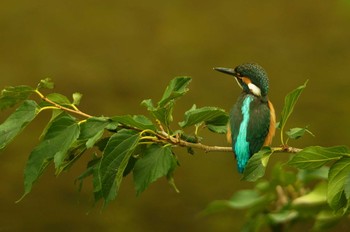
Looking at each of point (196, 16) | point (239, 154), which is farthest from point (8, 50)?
point (239, 154)

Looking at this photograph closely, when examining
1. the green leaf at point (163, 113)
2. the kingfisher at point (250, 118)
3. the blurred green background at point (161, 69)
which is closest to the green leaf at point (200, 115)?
the green leaf at point (163, 113)

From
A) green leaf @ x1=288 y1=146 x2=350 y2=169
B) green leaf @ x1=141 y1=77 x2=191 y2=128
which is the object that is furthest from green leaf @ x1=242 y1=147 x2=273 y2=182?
green leaf @ x1=141 y1=77 x2=191 y2=128

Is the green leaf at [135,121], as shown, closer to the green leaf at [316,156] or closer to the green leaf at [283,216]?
the green leaf at [316,156]

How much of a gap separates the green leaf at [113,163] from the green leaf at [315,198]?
863mm

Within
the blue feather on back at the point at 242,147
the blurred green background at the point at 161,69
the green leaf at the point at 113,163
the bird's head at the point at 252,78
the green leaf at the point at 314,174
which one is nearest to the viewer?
the green leaf at the point at 113,163

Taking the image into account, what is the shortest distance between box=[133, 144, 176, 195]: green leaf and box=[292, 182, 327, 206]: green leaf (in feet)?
2.47

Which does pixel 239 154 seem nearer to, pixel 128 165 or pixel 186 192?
pixel 128 165

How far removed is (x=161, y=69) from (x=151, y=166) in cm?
259

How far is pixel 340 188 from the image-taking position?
5.20 feet

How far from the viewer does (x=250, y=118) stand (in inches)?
80.4

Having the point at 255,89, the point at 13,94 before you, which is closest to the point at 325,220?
the point at 255,89

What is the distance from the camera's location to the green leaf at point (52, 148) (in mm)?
1587

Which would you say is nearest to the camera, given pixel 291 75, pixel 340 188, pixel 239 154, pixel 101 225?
pixel 340 188

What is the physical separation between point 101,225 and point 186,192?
399 millimetres
